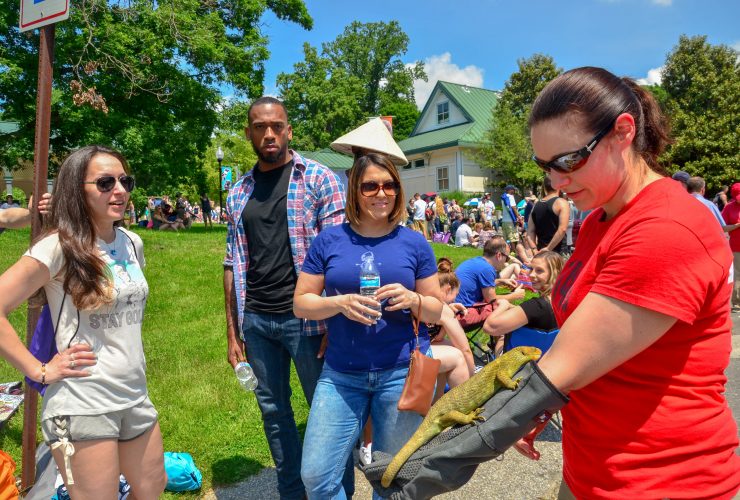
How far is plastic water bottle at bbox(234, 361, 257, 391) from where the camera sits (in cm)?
337

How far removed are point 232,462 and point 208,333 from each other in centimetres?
369

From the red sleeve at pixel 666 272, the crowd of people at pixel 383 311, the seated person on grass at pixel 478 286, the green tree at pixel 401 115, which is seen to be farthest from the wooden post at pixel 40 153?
the green tree at pixel 401 115

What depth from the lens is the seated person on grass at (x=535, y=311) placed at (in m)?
3.77

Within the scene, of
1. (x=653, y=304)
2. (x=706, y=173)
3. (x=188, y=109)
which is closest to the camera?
(x=653, y=304)

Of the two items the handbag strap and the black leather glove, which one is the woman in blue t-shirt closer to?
the handbag strap

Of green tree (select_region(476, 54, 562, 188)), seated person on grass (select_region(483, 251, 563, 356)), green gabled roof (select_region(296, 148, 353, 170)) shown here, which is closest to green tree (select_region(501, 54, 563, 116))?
green tree (select_region(476, 54, 562, 188))

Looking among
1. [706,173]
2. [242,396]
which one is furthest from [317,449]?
[706,173]

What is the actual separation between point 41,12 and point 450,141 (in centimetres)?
3367

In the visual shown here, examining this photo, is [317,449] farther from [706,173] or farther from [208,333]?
[706,173]

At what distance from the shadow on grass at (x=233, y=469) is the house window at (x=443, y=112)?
3830cm

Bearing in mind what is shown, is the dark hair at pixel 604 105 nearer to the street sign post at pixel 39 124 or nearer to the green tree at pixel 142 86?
the street sign post at pixel 39 124

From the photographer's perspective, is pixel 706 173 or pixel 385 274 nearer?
pixel 385 274

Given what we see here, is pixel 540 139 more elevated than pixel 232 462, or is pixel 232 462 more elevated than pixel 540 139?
pixel 540 139

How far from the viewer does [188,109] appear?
21.0m
